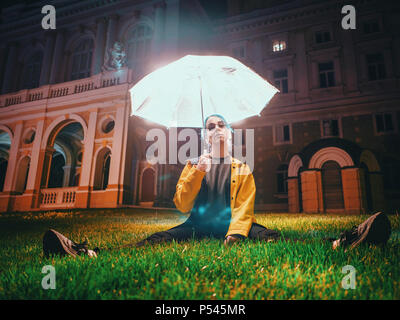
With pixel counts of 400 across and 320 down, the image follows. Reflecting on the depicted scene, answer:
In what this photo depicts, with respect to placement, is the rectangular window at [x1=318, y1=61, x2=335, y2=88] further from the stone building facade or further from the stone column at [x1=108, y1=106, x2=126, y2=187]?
the stone column at [x1=108, y1=106, x2=126, y2=187]

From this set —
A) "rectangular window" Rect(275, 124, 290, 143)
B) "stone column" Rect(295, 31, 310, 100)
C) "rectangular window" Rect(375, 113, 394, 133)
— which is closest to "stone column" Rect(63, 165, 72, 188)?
"rectangular window" Rect(275, 124, 290, 143)

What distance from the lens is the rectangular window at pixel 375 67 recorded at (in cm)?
1892

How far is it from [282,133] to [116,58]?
13606 millimetres

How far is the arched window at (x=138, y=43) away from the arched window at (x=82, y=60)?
3.82m

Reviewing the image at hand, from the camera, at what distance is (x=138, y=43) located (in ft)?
67.7

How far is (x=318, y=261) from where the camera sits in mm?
2350

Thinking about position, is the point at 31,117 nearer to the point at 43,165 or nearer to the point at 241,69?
the point at 43,165

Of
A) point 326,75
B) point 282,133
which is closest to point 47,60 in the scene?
point 282,133

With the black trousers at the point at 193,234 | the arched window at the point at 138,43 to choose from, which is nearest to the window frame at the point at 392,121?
the arched window at the point at 138,43

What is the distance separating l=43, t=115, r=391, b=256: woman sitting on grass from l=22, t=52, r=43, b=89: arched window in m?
25.1

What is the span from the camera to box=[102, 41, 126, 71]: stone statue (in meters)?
18.3

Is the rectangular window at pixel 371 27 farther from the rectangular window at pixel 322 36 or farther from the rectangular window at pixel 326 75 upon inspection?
the rectangular window at pixel 326 75

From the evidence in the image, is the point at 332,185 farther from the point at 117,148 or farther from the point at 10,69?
the point at 10,69
